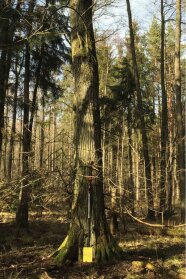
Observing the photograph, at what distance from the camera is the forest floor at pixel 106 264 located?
6223 mm

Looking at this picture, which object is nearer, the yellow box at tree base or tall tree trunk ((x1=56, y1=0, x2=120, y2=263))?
the yellow box at tree base

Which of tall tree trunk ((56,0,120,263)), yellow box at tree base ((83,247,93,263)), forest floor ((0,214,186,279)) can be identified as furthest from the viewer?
tall tree trunk ((56,0,120,263))

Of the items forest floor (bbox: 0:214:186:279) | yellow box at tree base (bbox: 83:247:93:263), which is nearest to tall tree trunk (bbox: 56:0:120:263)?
yellow box at tree base (bbox: 83:247:93:263)

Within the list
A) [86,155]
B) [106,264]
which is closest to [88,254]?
[106,264]

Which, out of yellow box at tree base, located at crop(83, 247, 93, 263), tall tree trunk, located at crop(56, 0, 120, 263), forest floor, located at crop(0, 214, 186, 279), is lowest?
forest floor, located at crop(0, 214, 186, 279)

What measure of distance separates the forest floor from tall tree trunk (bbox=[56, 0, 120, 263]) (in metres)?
0.40

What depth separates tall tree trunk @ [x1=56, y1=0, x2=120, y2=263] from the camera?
6.96 metres

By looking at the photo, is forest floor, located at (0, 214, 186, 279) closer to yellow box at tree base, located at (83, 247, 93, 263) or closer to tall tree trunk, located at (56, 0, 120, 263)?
yellow box at tree base, located at (83, 247, 93, 263)

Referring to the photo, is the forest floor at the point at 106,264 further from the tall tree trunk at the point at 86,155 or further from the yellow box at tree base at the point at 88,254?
the tall tree trunk at the point at 86,155

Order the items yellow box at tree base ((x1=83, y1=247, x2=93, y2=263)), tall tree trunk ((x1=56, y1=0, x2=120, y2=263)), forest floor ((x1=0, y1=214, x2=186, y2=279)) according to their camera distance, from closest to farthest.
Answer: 1. forest floor ((x1=0, y1=214, x2=186, y2=279))
2. yellow box at tree base ((x1=83, y1=247, x2=93, y2=263))
3. tall tree trunk ((x1=56, y1=0, x2=120, y2=263))

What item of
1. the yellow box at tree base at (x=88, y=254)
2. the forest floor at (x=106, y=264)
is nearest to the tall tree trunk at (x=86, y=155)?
the yellow box at tree base at (x=88, y=254)

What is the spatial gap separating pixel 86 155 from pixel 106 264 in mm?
2066

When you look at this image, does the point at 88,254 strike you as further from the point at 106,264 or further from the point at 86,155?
the point at 86,155

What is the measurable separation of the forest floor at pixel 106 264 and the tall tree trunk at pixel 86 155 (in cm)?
40
